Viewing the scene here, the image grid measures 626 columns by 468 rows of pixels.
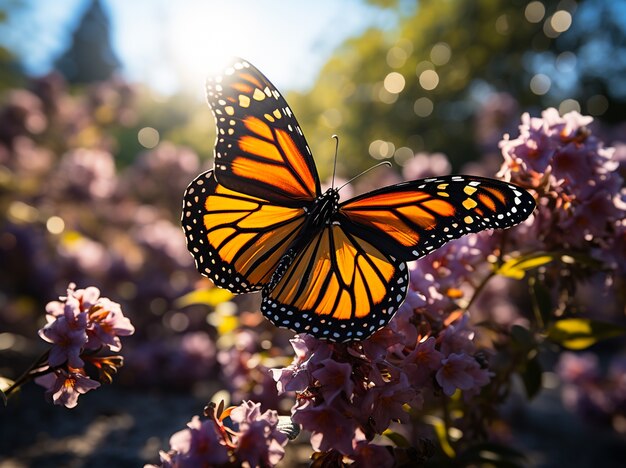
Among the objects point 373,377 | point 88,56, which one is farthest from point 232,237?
point 88,56

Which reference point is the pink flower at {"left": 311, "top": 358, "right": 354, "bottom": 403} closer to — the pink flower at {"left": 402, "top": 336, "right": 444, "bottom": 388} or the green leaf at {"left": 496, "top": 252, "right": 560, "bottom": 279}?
the pink flower at {"left": 402, "top": 336, "right": 444, "bottom": 388}

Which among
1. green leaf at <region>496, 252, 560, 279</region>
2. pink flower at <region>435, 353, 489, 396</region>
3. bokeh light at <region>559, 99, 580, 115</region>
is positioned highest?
bokeh light at <region>559, 99, 580, 115</region>

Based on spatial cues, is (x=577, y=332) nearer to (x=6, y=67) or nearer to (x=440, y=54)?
(x=440, y=54)

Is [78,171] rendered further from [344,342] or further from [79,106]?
[344,342]

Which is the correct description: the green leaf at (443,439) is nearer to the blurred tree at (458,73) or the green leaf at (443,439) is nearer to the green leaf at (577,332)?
the green leaf at (577,332)

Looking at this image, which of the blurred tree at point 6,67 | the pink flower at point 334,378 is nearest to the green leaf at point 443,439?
the pink flower at point 334,378

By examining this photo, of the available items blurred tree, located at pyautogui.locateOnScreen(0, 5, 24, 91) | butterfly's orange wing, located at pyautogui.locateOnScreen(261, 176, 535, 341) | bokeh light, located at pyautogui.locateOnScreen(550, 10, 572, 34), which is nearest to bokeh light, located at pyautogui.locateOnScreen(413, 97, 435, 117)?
bokeh light, located at pyautogui.locateOnScreen(550, 10, 572, 34)
